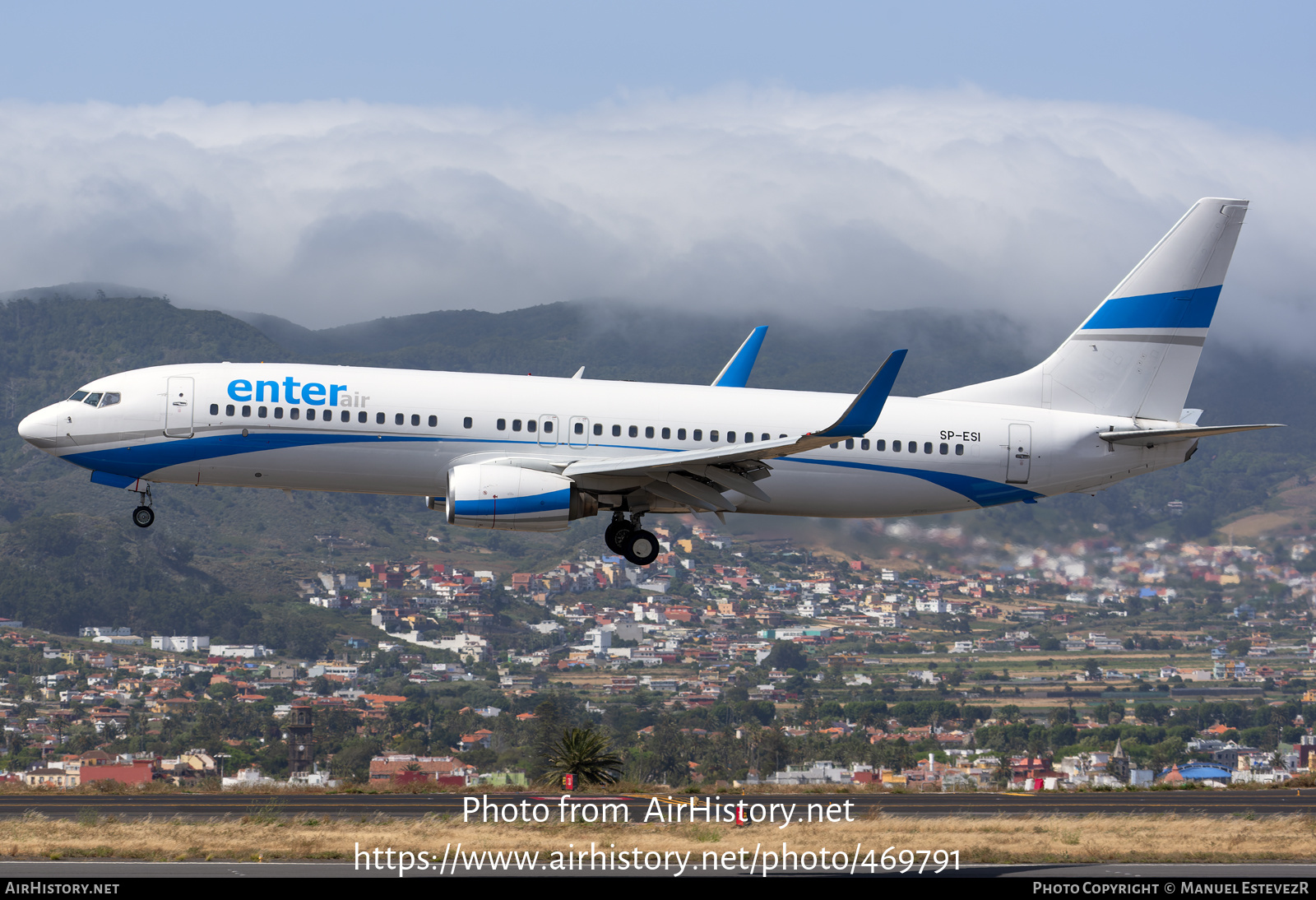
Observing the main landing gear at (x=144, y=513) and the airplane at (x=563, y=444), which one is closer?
the airplane at (x=563, y=444)

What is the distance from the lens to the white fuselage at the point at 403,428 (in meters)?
36.5

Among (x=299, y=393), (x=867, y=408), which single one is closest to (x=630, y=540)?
(x=867, y=408)

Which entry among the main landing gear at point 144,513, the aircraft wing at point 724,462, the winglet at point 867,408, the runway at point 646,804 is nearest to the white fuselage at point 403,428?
the aircraft wing at point 724,462

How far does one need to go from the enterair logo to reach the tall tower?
79.9m

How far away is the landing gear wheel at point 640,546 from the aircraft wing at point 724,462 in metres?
1.33

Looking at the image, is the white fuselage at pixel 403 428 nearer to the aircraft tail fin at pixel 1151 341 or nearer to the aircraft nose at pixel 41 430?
the aircraft nose at pixel 41 430

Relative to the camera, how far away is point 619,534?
38.4 metres

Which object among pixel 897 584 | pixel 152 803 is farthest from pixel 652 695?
pixel 152 803

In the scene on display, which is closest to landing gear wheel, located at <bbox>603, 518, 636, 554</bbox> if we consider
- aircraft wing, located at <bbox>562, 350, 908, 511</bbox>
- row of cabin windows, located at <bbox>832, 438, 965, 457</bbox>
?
aircraft wing, located at <bbox>562, 350, 908, 511</bbox>

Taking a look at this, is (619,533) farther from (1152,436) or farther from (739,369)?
(1152,436)

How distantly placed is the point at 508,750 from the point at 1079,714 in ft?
194

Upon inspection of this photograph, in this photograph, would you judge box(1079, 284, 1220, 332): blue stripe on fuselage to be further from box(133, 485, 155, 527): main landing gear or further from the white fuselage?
box(133, 485, 155, 527): main landing gear

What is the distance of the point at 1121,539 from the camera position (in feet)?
273

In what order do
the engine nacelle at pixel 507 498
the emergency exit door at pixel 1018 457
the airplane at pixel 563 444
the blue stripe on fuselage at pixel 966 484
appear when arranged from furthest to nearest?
1. the emergency exit door at pixel 1018 457
2. the blue stripe on fuselage at pixel 966 484
3. the airplane at pixel 563 444
4. the engine nacelle at pixel 507 498
